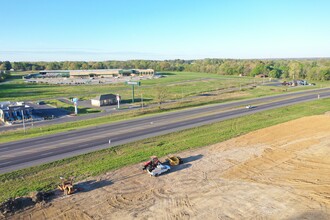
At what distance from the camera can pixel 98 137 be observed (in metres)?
45.0

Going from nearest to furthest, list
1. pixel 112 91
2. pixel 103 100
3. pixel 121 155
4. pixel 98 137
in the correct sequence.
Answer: pixel 121 155
pixel 98 137
pixel 103 100
pixel 112 91

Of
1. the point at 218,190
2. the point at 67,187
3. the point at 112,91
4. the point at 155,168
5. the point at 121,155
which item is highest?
the point at 155,168

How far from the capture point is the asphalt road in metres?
36.3

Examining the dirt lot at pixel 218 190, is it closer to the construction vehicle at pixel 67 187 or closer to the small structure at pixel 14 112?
the construction vehicle at pixel 67 187

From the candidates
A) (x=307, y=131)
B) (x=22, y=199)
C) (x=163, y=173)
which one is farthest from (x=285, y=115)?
(x=22, y=199)

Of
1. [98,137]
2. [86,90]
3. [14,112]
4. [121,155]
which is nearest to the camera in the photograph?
[121,155]

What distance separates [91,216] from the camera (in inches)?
874

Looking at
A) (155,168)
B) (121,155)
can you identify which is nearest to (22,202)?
(155,168)

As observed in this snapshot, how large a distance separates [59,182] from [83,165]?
15.9 feet

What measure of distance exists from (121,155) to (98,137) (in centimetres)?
987

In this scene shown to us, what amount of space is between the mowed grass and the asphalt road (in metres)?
2.35

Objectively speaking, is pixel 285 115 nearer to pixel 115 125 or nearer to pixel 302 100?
pixel 302 100

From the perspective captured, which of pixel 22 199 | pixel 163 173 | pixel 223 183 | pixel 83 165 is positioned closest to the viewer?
pixel 22 199

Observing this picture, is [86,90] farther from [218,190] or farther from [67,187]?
[218,190]
